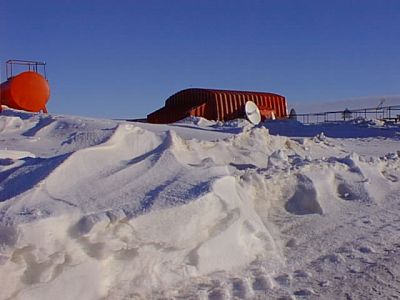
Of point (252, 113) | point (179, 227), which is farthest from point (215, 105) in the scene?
point (179, 227)

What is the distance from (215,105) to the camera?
26625mm

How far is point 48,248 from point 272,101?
26886 mm

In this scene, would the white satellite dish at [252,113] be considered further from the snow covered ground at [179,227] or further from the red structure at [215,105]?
the snow covered ground at [179,227]

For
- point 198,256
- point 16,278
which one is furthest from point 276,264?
point 16,278

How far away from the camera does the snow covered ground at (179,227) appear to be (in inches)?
149

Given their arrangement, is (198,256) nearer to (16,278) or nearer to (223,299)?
(223,299)

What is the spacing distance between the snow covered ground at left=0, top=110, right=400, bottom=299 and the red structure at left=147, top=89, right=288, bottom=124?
1931cm

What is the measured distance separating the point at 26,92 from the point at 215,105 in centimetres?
1021

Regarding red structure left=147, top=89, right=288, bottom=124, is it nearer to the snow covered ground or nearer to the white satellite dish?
the white satellite dish

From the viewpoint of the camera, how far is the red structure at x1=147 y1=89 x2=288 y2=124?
26.6 meters

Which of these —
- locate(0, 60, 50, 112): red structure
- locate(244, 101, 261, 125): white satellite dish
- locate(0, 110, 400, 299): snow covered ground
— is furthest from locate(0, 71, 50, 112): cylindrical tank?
locate(0, 110, 400, 299): snow covered ground

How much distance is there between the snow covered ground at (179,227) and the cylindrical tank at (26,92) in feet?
37.1

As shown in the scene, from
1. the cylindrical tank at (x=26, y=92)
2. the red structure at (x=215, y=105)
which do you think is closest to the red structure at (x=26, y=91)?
the cylindrical tank at (x=26, y=92)

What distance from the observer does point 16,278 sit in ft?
11.7
